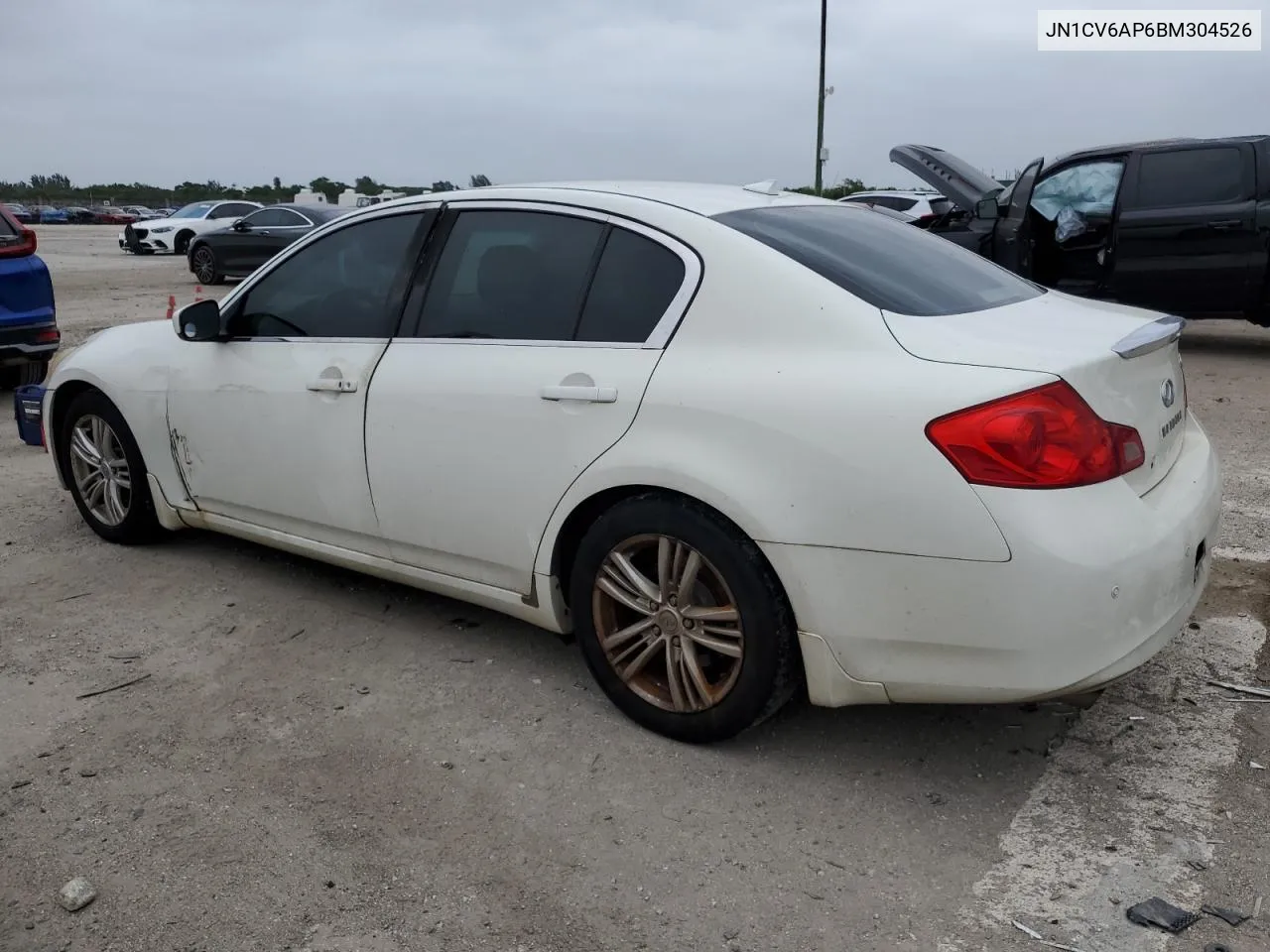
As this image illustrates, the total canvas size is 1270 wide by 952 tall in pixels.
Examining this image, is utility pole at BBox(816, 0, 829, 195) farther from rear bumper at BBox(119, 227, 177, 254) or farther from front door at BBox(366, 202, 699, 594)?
front door at BBox(366, 202, 699, 594)

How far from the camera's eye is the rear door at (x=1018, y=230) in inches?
374

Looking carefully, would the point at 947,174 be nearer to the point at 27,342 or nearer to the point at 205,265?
the point at 27,342

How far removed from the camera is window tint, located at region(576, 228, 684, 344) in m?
3.13

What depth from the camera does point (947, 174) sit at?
31.0 ft

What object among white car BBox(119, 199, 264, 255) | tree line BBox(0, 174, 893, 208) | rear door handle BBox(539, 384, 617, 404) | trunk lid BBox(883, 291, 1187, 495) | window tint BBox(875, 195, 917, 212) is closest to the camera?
trunk lid BBox(883, 291, 1187, 495)

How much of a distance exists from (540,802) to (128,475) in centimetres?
281

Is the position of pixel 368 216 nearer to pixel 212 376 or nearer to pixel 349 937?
pixel 212 376

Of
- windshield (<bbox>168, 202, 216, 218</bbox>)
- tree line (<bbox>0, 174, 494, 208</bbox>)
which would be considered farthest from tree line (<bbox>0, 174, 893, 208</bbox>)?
windshield (<bbox>168, 202, 216, 218</bbox>)

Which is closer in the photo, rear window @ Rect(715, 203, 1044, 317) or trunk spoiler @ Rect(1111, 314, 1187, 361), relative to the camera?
trunk spoiler @ Rect(1111, 314, 1187, 361)

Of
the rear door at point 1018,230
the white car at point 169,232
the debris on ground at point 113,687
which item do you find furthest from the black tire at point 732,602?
the white car at point 169,232

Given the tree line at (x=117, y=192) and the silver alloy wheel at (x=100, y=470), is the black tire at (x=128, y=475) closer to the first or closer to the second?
the silver alloy wheel at (x=100, y=470)

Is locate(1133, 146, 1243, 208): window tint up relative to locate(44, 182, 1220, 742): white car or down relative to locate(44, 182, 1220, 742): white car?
up

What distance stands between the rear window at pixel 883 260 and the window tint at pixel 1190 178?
6.49 meters

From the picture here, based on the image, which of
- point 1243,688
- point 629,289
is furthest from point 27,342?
point 1243,688
